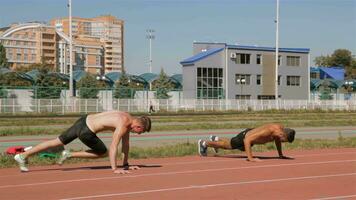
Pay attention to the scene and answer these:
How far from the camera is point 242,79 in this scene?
259ft

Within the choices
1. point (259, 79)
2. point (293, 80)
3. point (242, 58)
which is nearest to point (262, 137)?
point (242, 58)

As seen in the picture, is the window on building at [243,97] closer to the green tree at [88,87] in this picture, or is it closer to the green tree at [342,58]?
the green tree at [88,87]

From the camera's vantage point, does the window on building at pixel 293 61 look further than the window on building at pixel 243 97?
Yes

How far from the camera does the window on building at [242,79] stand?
3103 inches

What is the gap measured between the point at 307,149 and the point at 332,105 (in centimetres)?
6194

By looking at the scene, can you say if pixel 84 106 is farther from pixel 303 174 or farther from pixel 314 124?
pixel 303 174

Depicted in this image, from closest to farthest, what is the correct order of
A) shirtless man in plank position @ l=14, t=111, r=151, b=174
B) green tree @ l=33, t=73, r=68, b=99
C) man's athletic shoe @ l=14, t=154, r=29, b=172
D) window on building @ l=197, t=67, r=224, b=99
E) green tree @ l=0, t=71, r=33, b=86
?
shirtless man in plank position @ l=14, t=111, r=151, b=174, man's athletic shoe @ l=14, t=154, r=29, b=172, green tree @ l=33, t=73, r=68, b=99, green tree @ l=0, t=71, r=33, b=86, window on building @ l=197, t=67, r=224, b=99

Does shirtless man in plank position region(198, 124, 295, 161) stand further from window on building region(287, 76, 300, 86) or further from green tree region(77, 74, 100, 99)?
window on building region(287, 76, 300, 86)

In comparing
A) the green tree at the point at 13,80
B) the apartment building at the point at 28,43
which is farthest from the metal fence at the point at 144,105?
the apartment building at the point at 28,43

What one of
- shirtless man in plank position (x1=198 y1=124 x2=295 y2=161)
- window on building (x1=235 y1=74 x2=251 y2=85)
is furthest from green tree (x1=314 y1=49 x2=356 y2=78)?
shirtless man in plank position (x1=198 y1=124 x2=295 y2=161)

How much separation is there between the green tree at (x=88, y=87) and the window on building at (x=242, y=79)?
18389 mm

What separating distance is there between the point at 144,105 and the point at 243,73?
20.9m

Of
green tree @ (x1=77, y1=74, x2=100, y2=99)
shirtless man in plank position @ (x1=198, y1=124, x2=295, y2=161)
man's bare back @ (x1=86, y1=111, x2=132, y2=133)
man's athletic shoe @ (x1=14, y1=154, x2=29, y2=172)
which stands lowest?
man's athletic shoe @ (x1=14, y1=154, x2=29, y2=172)

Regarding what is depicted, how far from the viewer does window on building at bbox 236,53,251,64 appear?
79.4 meters
